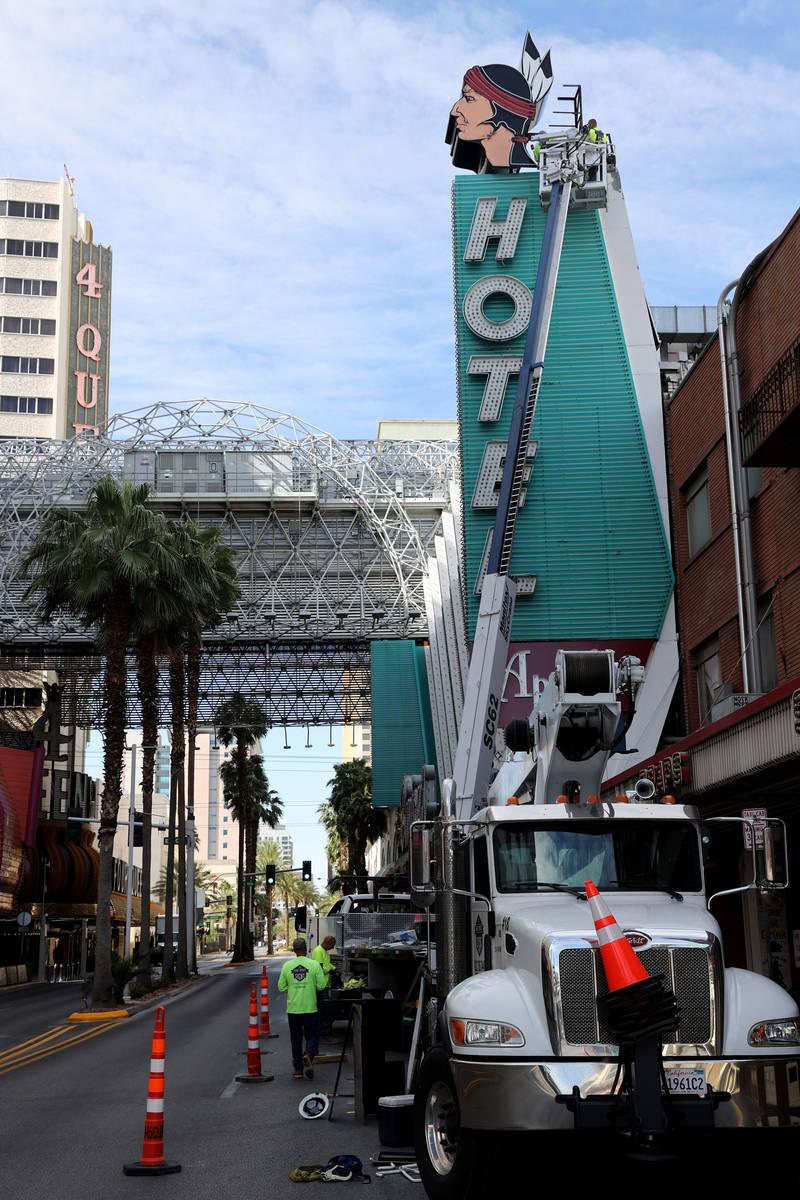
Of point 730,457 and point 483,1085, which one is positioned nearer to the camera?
point 483,1085

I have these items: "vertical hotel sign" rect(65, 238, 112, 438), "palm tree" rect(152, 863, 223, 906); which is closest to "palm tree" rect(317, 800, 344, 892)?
"palm tree" rect(152, 863, 223, 906)

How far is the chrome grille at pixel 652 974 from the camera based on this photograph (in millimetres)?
8188

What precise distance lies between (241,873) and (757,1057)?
66.5 m

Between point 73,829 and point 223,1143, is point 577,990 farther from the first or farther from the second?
point 73,829

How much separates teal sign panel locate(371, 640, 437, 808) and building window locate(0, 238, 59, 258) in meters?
72.8

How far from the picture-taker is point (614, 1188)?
942 centimetres

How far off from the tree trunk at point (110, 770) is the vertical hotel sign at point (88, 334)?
82.5m

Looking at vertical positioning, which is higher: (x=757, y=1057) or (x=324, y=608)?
(x=324, y=608)

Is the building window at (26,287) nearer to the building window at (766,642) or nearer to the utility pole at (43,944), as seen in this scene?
the utility pole at (43,944)

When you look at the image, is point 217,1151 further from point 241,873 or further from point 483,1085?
point 241,873

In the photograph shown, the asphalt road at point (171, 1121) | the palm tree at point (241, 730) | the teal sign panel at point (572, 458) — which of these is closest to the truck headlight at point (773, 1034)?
the asphalt road at point (171, 1121)

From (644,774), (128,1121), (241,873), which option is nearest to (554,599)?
(644,774)

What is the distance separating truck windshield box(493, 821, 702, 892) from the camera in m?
9.68

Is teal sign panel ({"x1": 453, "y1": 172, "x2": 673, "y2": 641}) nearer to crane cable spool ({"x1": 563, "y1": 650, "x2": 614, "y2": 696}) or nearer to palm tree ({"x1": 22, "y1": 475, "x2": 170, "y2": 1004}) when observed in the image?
palm tree ({"x1": 22, "y1": 475, "x2": 170, "y2": 1004})
